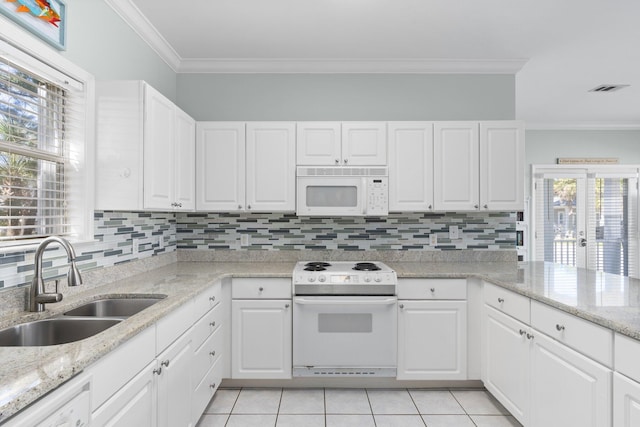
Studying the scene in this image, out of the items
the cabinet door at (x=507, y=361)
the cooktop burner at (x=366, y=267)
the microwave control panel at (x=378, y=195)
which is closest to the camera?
the cabinet door at (x=507, y=361)

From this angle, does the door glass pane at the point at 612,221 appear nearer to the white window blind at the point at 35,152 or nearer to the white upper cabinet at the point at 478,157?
the white upper cabinet at the point at 478,157

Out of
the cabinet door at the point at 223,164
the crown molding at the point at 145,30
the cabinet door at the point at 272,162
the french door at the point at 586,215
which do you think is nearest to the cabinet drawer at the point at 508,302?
the cabinet door at the point at 272,162

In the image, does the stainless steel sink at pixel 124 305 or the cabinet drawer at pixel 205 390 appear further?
the cabinet drawer at pixel 205 390

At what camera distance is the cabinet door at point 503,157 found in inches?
A: 118

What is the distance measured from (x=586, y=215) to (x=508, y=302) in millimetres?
4116

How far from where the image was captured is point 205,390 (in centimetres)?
227

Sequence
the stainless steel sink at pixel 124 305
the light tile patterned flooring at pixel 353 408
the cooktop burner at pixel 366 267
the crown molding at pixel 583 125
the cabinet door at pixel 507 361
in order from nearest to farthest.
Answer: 1. the stainless steel sink at pixel 124 305
2. the cabinet door at pixel 507 361
3. the light tile patterned flooring at pixel 353 408
4. the cooktop burner at pixel 366 267
5. the crown molding at pixel 583 125

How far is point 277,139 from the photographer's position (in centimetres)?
302

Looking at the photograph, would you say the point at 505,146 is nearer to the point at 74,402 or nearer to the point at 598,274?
the point at 598,274

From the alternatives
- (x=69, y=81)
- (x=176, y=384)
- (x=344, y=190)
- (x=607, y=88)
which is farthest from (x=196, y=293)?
(x=607, y=88)

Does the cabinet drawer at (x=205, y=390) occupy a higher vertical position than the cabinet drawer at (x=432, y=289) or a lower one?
lower

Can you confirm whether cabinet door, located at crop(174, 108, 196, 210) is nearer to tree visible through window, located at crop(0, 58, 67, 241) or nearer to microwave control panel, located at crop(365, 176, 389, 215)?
tree visible through window, located at crop(0, 58, 67, 241)

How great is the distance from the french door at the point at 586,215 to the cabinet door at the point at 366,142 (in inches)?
136

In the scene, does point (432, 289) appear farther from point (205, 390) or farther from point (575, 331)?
point (205, 390)
